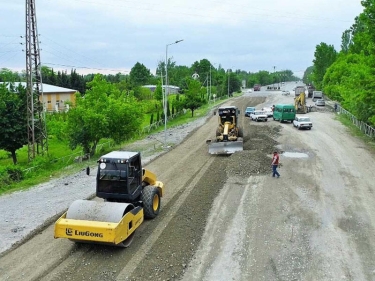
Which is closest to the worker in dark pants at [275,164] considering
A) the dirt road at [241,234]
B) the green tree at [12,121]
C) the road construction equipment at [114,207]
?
the dirt road at [241,234]

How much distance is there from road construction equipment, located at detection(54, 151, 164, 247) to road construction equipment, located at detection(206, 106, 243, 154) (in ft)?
42.9

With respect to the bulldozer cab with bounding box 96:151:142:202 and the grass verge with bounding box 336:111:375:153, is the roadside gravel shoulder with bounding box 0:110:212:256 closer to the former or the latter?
the bulldozer cab with bounding box 96:151:142:202

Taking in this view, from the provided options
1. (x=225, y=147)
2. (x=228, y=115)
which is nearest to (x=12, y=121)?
(x=228, y=115)

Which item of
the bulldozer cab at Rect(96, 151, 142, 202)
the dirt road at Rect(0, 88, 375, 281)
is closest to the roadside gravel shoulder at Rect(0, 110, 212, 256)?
the dirt road at Rect(0, 88, 375, 281)

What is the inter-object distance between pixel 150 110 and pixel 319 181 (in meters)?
54.8

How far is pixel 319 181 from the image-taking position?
69.2 ft

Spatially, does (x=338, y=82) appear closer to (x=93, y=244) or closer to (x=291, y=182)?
(x=291, y=182)

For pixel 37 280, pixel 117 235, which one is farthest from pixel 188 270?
pixel 37 280

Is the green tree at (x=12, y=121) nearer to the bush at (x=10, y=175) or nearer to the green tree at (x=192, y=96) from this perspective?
the bush at (x=10, y=175)

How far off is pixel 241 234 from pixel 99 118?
18.9 meters

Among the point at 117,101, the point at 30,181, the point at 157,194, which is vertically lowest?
the point at 30,181

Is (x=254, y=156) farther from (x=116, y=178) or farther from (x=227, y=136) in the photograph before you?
(x=116, y=178)

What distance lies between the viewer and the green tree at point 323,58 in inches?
3691

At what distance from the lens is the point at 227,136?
29781 millimetres
